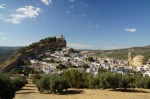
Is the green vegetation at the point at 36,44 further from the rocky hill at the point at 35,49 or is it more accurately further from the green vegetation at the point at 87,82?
the green vegetation at the point at 87,82

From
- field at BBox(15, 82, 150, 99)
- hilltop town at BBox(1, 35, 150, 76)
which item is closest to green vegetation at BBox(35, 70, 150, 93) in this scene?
field at BBox(15, 82, 150, 99)

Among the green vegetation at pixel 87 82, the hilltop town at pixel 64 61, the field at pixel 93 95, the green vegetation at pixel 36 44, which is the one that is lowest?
the field at pixel 93 95

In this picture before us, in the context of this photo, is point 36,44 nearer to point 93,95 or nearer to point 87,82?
point 87,82

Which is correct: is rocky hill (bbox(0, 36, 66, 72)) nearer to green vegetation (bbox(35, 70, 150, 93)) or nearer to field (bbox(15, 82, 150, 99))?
green vegetation (bbox(35, 70, 150, 93))

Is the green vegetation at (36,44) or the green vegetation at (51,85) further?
the green vegetation at (36,44)

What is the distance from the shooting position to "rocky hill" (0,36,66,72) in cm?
10793

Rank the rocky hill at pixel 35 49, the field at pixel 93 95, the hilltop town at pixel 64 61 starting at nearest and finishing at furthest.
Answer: the field at pixel 93 95 → the hilltop town at pixel 64 61 → the rocky hill at pixel 35 49

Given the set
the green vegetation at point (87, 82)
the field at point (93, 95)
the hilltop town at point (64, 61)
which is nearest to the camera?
the field at point (93, 95)

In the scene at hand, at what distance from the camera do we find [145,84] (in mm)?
48844

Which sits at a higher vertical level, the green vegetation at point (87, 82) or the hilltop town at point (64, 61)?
the hilltop town at point (64, 61)

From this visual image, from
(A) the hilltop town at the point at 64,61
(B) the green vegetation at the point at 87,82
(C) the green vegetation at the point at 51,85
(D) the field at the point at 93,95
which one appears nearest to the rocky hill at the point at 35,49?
(A) the hilltop town at the point at 64,61

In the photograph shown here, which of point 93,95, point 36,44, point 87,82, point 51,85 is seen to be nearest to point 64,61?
point 36,44

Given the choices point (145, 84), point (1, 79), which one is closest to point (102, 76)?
point (145, 84)

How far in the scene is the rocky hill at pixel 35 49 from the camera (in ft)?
354
